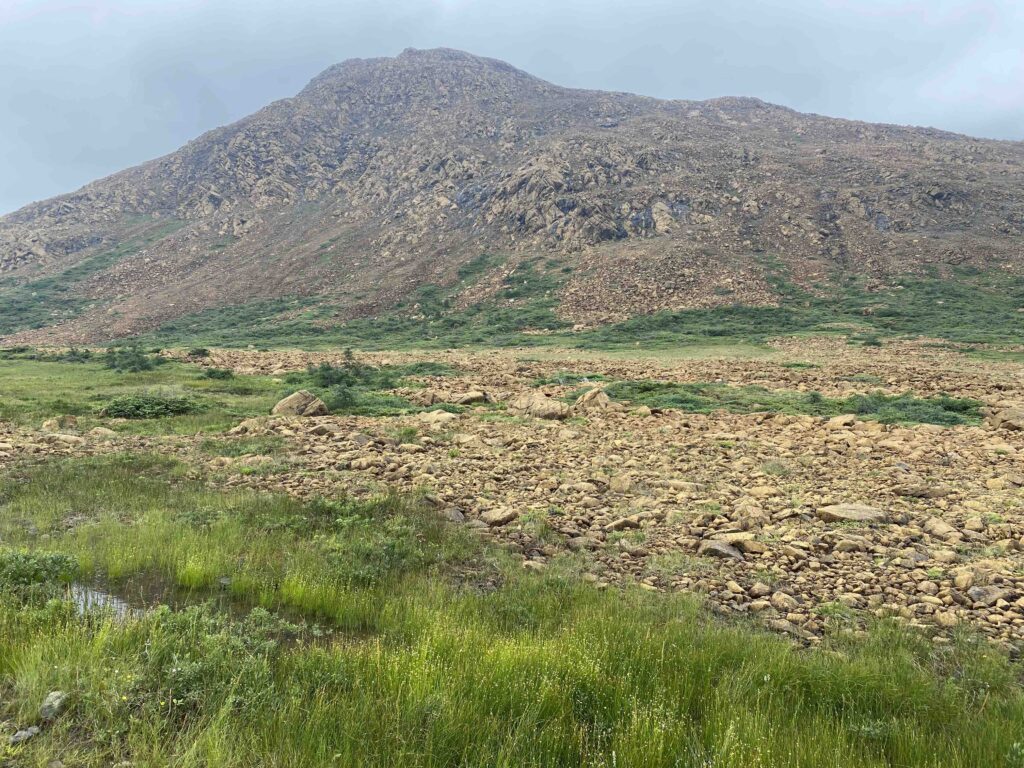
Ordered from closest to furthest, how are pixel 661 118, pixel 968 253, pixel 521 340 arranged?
pixel 521 340 → pixel 968 253 → pixel 661 118

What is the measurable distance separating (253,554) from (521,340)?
2991 cm

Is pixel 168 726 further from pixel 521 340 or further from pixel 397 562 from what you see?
pixel 521 340

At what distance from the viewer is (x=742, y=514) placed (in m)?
7.04

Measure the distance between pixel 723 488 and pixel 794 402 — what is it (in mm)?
8122

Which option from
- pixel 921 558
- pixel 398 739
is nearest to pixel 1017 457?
pixel 921 558

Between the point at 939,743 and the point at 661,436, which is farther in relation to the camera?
the point at 661,436

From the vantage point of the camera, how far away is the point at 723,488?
8.11 m

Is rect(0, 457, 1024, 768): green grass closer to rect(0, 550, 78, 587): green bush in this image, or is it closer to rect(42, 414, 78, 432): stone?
rect(0, 550, 78, 587): green bush

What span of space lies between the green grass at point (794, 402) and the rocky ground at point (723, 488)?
765 millimetres

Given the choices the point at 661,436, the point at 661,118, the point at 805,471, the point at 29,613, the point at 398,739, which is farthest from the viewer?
the point at 661,118


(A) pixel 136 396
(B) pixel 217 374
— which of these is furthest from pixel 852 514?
(B) pixel 217 374

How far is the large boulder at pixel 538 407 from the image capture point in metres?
13.8

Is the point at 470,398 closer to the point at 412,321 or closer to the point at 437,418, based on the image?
the point at 437,418

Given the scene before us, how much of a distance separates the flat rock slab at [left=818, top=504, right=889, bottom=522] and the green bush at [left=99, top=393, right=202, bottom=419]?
583 inches
